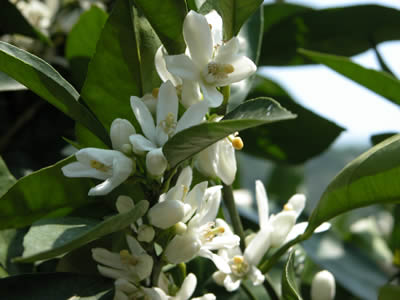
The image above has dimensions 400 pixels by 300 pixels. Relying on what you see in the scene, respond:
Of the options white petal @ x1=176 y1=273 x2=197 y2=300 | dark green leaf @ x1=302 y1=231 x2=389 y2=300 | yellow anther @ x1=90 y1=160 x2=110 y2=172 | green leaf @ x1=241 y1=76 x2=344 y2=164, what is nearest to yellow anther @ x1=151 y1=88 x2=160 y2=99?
yellow anther @ x1=90 y1=160 x2=110 y2=172

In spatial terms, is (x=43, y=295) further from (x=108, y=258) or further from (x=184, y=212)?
(x=184, y=212)

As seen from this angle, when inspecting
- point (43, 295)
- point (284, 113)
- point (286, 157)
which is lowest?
point (286, 157)

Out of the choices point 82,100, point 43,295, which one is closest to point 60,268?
point 43,295

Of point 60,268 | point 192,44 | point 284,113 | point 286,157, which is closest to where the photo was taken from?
point 284,113

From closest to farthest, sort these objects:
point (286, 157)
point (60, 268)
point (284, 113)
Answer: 1. point (284, 113)
2. point (60, 268)
3. point (286, 157)

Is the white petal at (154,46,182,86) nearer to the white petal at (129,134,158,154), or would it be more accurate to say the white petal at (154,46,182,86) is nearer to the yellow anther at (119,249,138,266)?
the white petal at (129,134,158,154)

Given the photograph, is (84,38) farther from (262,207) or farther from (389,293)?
(389,293)

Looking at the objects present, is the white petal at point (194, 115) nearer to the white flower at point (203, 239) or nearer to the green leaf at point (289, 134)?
the white flower at point (203, 239)
